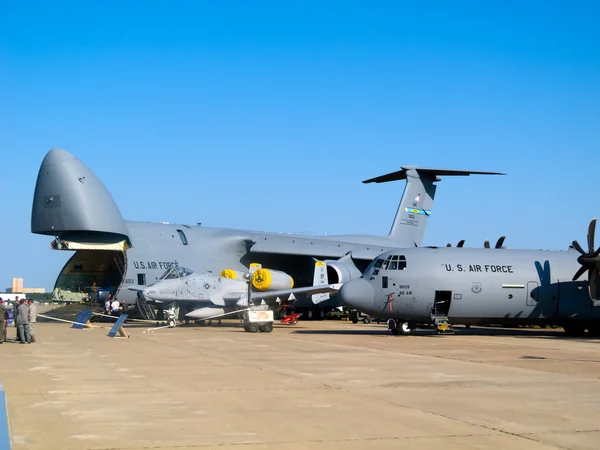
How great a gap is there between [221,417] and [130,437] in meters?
1.59

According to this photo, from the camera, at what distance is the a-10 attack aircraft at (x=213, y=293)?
3256cm

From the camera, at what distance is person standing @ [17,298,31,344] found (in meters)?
22.9

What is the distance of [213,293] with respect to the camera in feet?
109

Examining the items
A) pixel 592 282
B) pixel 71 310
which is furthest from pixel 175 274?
pixel 592 282

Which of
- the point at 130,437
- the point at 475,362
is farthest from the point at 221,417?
the point at 475,362

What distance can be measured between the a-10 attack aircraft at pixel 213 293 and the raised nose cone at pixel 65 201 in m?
3.74

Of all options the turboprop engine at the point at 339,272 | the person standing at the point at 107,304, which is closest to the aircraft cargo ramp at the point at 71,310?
the person standing at the point at 107,304

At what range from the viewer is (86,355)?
60.8 feet

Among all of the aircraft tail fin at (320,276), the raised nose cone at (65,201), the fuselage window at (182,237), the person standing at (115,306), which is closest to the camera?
the raised nose cone at (65,201)

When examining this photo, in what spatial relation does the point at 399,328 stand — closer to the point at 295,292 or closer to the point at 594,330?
the point at 295,292

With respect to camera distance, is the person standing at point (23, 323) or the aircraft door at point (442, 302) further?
the aircraft door at point (442, 302)

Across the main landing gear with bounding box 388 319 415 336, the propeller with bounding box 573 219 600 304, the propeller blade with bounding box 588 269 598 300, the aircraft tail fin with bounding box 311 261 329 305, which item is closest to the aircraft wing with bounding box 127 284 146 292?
the aircraft tail fin with bounding box 311 261 329 305

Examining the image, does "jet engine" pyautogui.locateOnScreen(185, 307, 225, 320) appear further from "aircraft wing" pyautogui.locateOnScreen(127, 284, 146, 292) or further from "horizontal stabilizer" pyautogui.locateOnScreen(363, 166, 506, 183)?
"horizontal stabilizer" pyautogui.locateOnScreen(363, 166, 506, 183)

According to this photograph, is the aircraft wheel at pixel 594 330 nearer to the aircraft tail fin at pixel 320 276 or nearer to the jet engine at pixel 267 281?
the aircraft tail fin at pixel 320 276
